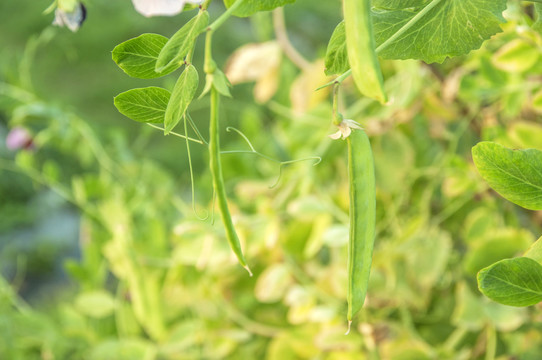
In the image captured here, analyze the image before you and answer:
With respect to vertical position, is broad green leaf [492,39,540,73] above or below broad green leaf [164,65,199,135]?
below

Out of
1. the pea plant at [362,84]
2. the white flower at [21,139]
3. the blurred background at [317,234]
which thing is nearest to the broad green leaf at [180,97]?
the pea plant at [362,84]

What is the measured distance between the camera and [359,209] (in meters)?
0.10

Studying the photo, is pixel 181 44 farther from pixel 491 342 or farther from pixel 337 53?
pixel 491 342

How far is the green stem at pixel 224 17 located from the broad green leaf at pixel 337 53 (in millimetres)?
24

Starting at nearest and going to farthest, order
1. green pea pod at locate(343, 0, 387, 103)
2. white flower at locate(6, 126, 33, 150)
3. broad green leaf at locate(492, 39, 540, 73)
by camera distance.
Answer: green pea pod at locate(343, 0, 387, 103) → broad green leaf at locate(492, 39, 540, 73) → white flower at locate(6, 126, 33, 150)

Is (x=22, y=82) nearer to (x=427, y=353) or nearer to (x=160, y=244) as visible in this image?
(x=160, y=244)

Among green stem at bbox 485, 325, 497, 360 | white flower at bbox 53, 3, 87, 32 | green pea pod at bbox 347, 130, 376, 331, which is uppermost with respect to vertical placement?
white flower at bbox 53, 3, 87, 32

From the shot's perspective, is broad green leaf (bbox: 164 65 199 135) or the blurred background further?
the blurred background

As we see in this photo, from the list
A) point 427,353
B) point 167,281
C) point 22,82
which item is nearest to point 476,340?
point 427,353

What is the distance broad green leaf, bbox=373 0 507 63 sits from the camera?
0.12 metres

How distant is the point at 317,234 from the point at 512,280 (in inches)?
8.3

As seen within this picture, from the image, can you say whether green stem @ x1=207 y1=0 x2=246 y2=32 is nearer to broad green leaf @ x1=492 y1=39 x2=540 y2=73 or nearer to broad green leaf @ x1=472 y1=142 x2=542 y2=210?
broad green leaf @ x1=472 y1=142 x2=542 y2=210

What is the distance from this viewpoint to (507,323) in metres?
0.26

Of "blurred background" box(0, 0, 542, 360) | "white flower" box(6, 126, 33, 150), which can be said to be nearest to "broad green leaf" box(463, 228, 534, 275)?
"blurred background" box(0, 0, 542, 360)
